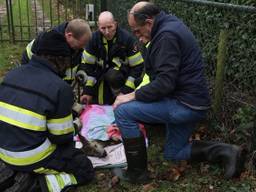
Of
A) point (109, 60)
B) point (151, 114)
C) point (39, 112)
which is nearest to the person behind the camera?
point (39, 112)

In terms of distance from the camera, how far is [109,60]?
18.3ft

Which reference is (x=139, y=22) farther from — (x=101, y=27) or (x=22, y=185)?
(x=22, y=185)

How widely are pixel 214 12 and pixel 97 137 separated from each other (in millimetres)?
1829

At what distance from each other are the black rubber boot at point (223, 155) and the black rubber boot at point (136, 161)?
50cm

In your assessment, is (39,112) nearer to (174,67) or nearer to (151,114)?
(151,114)

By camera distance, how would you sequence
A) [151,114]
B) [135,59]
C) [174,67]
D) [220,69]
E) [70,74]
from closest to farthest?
[174,67] < [151,114] < [220,69] < [70,74] < [135,59]

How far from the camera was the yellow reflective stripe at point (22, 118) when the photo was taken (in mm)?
3467

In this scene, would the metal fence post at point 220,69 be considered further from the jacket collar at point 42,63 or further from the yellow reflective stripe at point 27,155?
the yellow reflective stripe at point 27,155

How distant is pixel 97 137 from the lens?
4.88 m

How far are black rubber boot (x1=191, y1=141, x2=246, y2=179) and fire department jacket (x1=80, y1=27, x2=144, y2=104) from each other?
157cm

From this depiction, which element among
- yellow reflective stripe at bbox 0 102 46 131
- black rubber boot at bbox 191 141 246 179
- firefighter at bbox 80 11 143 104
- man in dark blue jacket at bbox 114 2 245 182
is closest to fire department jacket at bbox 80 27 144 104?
firefighter at bbox 80 11 143 104

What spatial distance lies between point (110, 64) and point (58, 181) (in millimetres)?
2183

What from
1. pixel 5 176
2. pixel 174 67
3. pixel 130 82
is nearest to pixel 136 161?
pixel 174 67

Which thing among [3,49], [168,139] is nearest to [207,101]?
[168,139]
